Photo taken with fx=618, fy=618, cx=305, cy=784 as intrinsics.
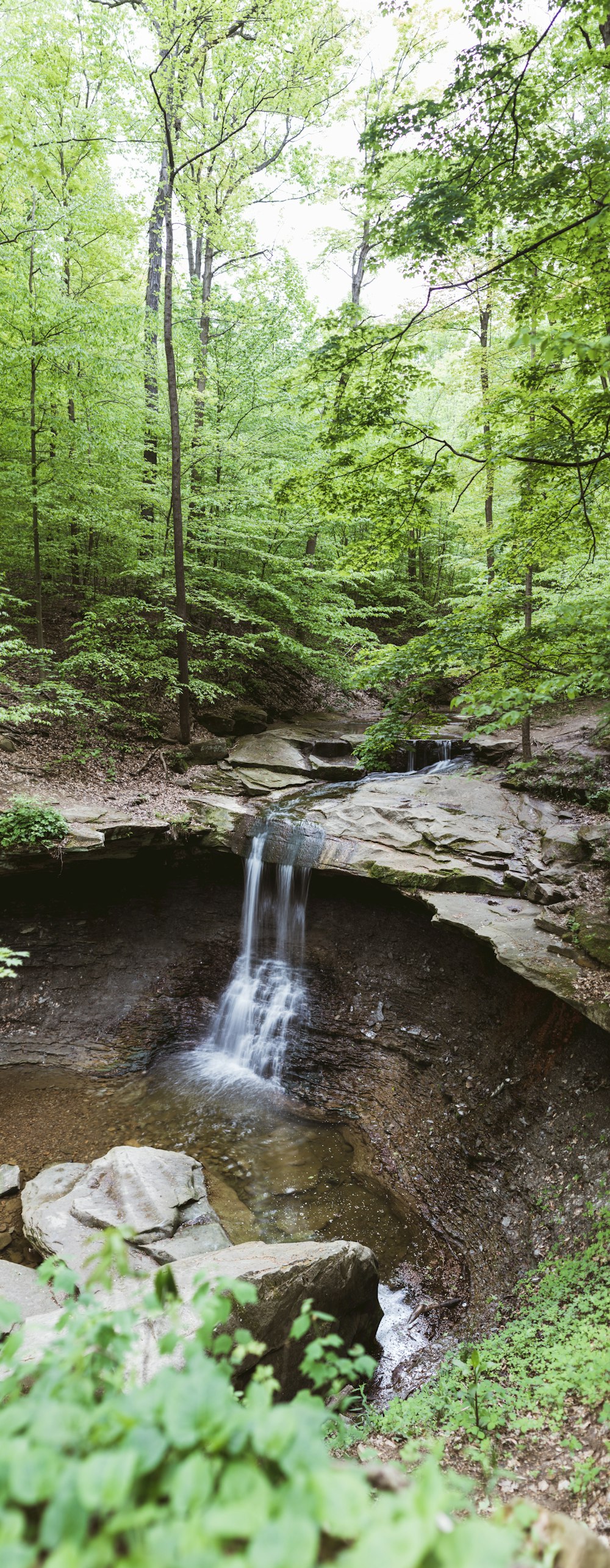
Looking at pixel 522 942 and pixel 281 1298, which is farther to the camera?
pixel 522 942

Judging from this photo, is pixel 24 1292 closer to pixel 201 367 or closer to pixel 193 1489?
pixel 193 1489

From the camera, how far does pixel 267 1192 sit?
6023 millimetres

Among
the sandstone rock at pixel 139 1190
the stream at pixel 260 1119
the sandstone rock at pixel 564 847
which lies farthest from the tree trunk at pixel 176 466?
the sandstone rock at pixel 139 1190

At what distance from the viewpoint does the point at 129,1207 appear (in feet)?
17.1

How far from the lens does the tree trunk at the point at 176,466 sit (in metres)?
9.75

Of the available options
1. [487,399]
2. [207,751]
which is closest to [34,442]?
[207,751]

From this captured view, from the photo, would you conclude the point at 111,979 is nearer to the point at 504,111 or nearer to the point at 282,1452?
the point at 282,1452

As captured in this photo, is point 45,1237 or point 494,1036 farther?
point 494,1036

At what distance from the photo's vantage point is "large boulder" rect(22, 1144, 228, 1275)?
4.87 metres

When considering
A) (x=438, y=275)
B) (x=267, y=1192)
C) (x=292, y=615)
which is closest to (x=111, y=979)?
(x=267, y=1192)

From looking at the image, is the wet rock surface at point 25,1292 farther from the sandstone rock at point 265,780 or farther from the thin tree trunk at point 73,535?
the thin tree trunk at point 73,535

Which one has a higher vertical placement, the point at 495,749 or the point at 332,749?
the point at 495,749

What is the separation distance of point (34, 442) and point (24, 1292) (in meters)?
9.85

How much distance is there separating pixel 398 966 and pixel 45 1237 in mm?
4592
